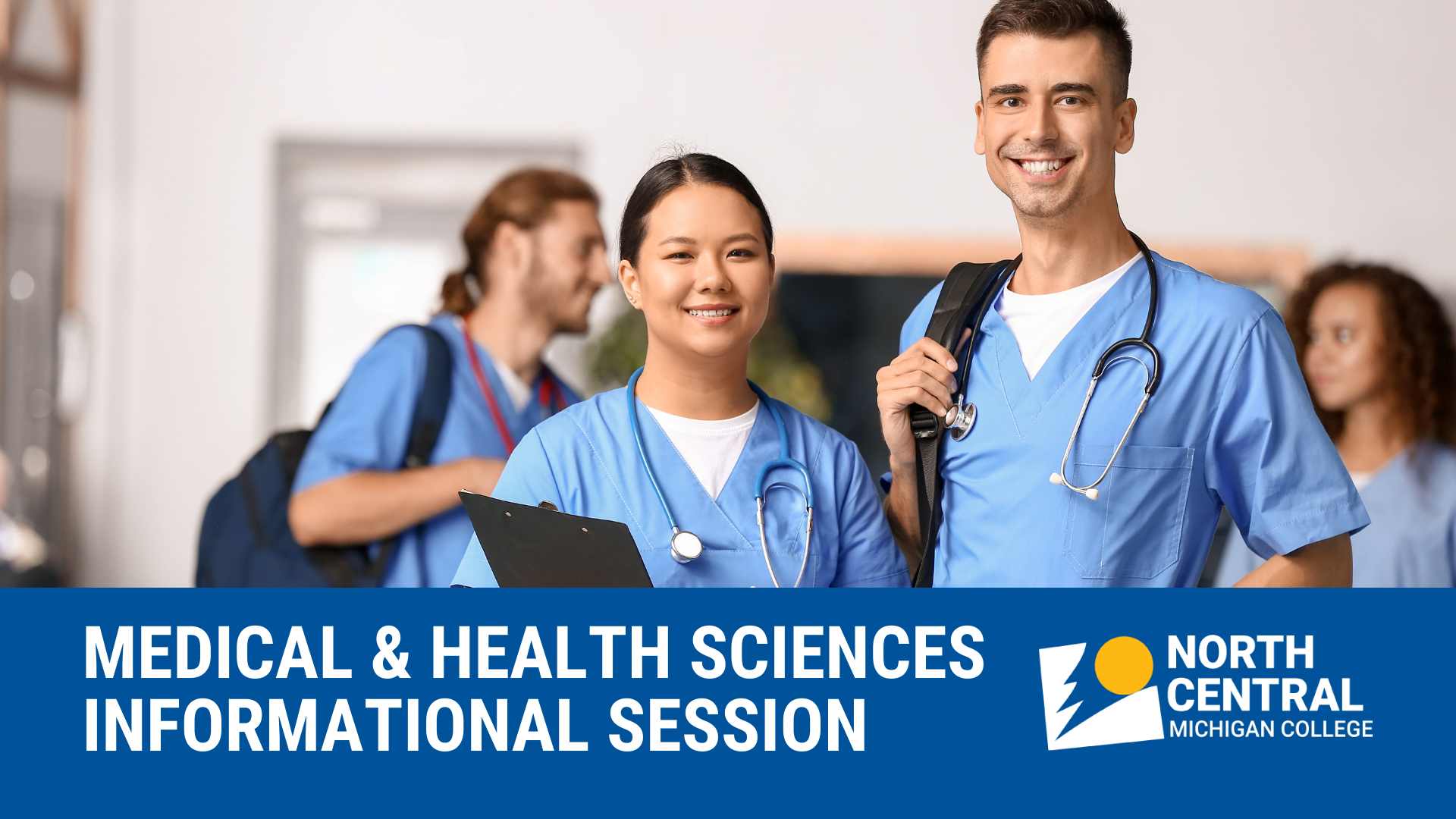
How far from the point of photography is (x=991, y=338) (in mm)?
1404

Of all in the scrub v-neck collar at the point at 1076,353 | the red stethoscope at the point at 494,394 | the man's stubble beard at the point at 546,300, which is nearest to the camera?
the scrub v-neck collar at the point at 1076,353

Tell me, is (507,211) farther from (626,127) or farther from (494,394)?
(626,127)

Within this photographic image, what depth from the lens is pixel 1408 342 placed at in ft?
9.06

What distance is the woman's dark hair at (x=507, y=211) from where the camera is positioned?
7.29ft

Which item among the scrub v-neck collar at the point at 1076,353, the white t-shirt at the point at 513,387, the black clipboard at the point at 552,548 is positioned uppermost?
the white t-shirt at the point at 513,387

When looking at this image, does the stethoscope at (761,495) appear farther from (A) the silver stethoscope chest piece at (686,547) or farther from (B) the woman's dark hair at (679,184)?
(B) the woman's dark hair at (679,184)

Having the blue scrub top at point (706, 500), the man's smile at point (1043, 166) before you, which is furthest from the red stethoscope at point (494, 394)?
the man's smile at point (1043, 166)

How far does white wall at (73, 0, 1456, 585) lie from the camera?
3.81 meters

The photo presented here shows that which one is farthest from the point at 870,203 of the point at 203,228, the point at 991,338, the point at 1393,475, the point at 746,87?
the point at 991,338

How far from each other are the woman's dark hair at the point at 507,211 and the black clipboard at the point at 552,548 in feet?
3.95

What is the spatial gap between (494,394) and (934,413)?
1.02 metres

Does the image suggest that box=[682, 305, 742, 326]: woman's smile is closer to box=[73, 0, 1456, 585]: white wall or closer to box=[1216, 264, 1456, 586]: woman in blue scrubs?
box=[1216, 264, 1456, 586]: woman in blue scrubs

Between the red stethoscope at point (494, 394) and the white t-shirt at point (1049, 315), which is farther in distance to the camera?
the red stethoscope at point (494, 394)

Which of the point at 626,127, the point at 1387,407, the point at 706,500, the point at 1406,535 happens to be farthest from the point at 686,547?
the point at 626,127
